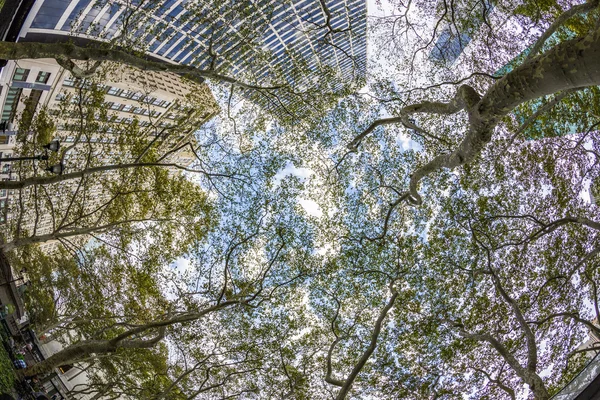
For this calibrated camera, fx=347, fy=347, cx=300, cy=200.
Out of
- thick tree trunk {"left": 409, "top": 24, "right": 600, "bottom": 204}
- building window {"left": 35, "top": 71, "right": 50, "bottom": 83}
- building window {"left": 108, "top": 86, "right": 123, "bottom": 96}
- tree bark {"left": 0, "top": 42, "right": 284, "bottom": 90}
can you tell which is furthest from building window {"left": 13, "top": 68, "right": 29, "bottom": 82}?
thick tree trunk {"left": 409, "top": 24, "right": 600, "bottom": 204}

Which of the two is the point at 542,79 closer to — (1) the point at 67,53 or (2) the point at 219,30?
(1) the point at 67,53

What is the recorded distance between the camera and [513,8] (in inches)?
597

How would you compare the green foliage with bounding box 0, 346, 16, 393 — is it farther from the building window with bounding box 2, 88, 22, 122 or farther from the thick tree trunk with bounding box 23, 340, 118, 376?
the building window with bounding box 2, 88, 22, 122

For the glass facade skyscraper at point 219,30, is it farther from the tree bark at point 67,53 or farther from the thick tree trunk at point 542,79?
the thick tree trunk at point 542,79

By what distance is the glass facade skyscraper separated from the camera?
15.9 meters

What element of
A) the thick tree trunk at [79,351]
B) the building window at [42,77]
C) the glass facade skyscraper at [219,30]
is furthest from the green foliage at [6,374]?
the building window at [42,77]

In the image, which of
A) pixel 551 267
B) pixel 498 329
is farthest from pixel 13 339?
pixel 551 267

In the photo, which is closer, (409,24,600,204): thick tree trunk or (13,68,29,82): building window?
(409,24,600,204): thick tree trunk

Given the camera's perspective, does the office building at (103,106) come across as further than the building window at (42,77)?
No

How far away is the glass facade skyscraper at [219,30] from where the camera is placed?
625 inches

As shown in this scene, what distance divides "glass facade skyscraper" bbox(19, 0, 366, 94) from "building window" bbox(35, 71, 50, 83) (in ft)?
16.0

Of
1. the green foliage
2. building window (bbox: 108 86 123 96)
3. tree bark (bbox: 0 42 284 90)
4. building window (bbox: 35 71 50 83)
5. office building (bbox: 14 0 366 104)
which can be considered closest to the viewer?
tree bark (bbox: 0 42 284 90)

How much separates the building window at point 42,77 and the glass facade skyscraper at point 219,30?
4.89 meters

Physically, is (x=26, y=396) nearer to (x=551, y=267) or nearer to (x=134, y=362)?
(x=134, y=362)
